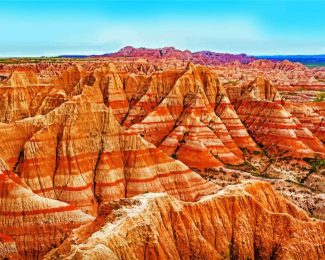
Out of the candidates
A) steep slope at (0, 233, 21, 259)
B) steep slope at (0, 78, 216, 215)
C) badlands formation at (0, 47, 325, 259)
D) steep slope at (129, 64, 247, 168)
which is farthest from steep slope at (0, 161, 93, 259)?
steep slope at (129, 64, 247, 168)

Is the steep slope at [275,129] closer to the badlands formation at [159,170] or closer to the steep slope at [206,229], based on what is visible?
the badlands formation at [159,170]

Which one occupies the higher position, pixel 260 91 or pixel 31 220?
pixel 260 91

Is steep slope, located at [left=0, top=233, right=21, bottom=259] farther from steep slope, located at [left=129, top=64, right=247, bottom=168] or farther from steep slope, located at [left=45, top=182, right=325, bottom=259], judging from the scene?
steep slope, located at [left=129, top=64, right=247, bottom=168]

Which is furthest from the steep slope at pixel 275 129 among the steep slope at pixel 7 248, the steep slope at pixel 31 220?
the steep slope at pixel 7 248

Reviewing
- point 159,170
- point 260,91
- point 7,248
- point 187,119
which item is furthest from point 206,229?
point 260,91

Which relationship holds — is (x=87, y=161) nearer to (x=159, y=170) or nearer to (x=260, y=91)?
(x=159, y=170)

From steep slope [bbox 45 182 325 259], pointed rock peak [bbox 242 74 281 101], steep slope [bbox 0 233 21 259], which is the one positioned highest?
pointed rock peak [bbox 242 74 281 101]
